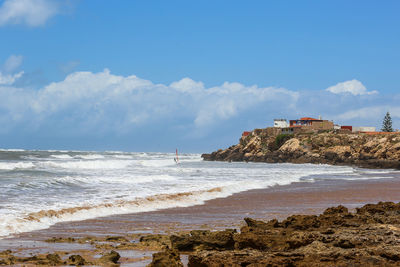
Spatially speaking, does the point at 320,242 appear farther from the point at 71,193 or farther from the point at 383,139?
the point at 383,139

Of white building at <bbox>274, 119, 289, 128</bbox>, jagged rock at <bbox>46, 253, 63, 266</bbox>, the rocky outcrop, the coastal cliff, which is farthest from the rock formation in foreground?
white building at <bbox>274, 119, 289, 128</bbox>

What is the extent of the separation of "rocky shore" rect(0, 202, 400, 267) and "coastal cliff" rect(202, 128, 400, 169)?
4971 cm

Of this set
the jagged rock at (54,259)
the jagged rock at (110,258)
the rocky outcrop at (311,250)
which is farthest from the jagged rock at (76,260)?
the rocky outcrop at (311,250)

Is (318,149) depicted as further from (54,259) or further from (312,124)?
(54,259)

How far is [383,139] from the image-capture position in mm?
70000

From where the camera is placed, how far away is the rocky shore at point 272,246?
5382 mm

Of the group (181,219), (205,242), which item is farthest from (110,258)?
(181,219)

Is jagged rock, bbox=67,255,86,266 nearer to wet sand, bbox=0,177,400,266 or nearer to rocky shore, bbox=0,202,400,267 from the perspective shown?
rocky shore, bbox=0,202,400,267

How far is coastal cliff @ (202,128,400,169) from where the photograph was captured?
214 ft

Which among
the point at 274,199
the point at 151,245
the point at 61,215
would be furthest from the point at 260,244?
the point at 274,199

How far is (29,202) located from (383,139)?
63.9 metres

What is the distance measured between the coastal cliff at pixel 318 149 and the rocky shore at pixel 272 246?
163ft

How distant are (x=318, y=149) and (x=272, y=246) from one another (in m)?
72.2

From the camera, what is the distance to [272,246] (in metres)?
6.66
